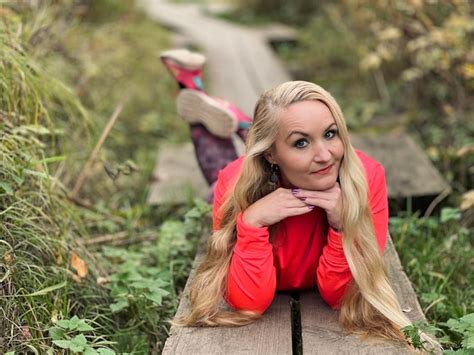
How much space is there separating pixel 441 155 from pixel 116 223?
2541mm

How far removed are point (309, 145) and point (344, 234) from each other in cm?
38

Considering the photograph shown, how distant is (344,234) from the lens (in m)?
2.78

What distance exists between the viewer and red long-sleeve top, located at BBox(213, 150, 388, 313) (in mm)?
2854

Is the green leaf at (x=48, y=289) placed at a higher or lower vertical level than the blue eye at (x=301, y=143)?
lower

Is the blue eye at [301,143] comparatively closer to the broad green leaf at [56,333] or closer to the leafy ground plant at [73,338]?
the leafy ground plant at [73,338]

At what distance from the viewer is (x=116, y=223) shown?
14.6 feet

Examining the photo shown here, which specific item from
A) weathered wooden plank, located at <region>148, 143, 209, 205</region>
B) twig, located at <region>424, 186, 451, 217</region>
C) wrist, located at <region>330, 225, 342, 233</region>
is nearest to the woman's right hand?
wrist, located at <region>330, 225, 342, 233</region>

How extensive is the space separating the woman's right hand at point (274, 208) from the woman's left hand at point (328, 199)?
0.03 m

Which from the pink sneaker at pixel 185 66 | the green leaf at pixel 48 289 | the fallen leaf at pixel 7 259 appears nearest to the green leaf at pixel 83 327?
the green leaf at pixel 48 289

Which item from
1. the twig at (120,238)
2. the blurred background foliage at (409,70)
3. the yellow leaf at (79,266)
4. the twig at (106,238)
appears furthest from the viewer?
the blurred background foliage at (409,70)

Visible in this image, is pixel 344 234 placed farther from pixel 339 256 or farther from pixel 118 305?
pixel 118 305

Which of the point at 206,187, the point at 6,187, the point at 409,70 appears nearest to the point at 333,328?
the point at 6,187

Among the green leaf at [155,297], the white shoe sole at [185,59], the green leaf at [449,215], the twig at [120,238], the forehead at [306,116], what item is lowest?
the twig at [120,238]

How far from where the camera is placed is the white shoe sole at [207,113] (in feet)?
12.4
